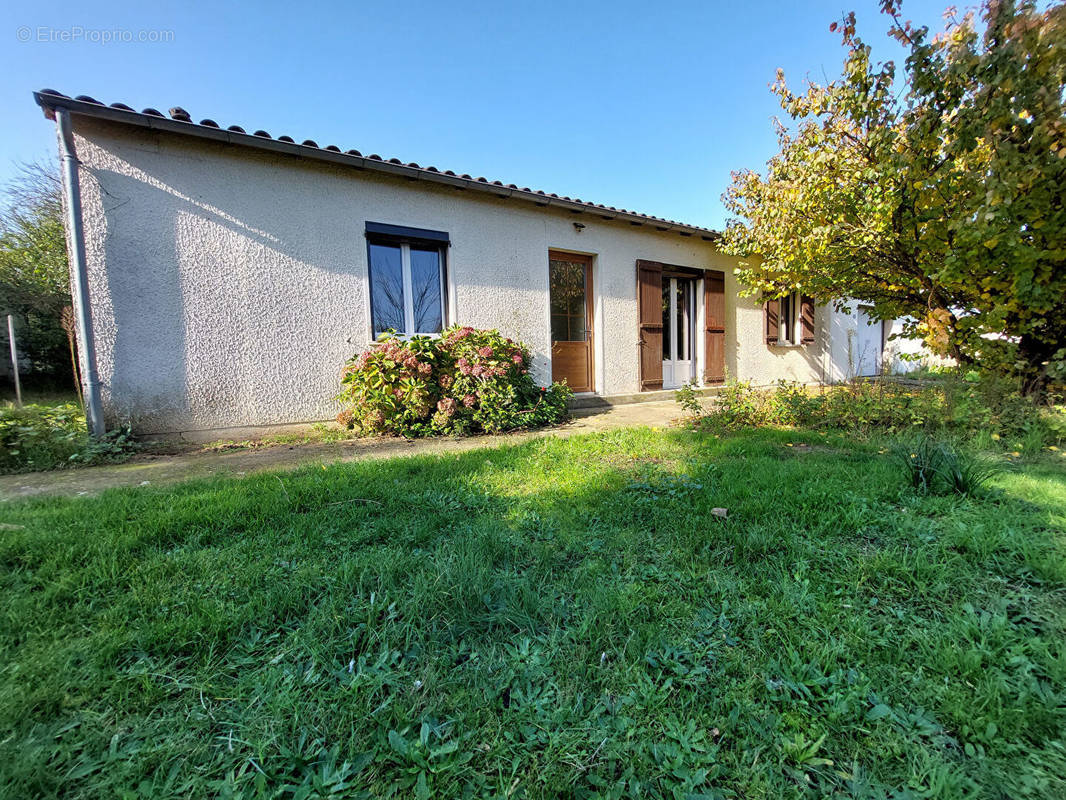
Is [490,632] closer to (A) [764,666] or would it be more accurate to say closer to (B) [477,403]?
(A) [764,666]

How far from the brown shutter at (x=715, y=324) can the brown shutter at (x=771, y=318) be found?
1298mm

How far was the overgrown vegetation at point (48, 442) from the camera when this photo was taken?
355 centimetres

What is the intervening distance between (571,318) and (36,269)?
43.0ft

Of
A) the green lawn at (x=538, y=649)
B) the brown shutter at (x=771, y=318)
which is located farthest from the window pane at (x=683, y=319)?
Result: the green lawn at (x=538, y=649)

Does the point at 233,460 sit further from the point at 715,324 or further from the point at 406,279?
the point at 715,324

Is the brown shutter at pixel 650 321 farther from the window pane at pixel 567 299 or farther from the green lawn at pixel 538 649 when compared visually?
the green lawn at pixel 538 649

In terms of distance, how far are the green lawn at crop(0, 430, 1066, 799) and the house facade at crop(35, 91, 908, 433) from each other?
2440 mm

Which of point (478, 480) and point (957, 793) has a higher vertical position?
point (478, 480)

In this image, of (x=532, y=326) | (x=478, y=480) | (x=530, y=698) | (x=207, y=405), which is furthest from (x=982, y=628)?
(x=207, y=405)

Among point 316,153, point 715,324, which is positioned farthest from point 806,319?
point 316,153

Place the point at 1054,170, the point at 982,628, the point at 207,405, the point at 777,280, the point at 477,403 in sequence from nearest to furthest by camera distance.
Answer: the point at 982,628 < the point at 1054,170 < the point at 207,405 < the point at 477,403 < the point at 777,280

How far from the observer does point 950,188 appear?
4070 mm

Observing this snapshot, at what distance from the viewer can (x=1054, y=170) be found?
3.42 meters

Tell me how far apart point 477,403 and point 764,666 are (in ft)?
13.5
